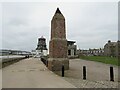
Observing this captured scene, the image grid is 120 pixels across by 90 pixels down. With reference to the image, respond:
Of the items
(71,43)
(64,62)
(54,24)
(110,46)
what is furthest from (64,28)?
(110,46)

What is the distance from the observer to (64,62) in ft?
68.2

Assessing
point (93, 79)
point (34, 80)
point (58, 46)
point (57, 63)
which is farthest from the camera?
point (58, 46)

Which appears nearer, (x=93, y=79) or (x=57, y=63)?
(x=93, y=79)

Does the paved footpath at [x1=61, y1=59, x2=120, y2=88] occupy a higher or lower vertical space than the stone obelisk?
lower

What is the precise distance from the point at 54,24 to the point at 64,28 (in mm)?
Answer: 1097

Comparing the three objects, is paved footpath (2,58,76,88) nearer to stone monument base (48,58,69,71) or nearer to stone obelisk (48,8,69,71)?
stone monument base (48,58,69,71)

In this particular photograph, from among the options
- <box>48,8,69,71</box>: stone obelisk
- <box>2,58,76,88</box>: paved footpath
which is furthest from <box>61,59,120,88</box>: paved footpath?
<box>48,8,69,71</box>: stone obelisk

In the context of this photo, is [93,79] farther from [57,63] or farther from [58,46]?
[58,46]

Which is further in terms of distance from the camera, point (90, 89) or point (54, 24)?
point (54, 24)

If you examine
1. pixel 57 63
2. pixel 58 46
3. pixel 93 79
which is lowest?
pixel 93 79

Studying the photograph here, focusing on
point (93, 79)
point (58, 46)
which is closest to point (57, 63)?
point (58, 46)

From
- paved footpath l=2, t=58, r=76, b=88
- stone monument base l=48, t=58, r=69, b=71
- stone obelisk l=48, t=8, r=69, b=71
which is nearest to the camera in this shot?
paved footpath l=2, t=58, r=76, b=88

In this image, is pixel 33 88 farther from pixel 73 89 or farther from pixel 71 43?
pixel 71 43

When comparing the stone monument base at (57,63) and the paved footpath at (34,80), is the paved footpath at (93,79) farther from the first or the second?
the stone monument base at (57,63)
